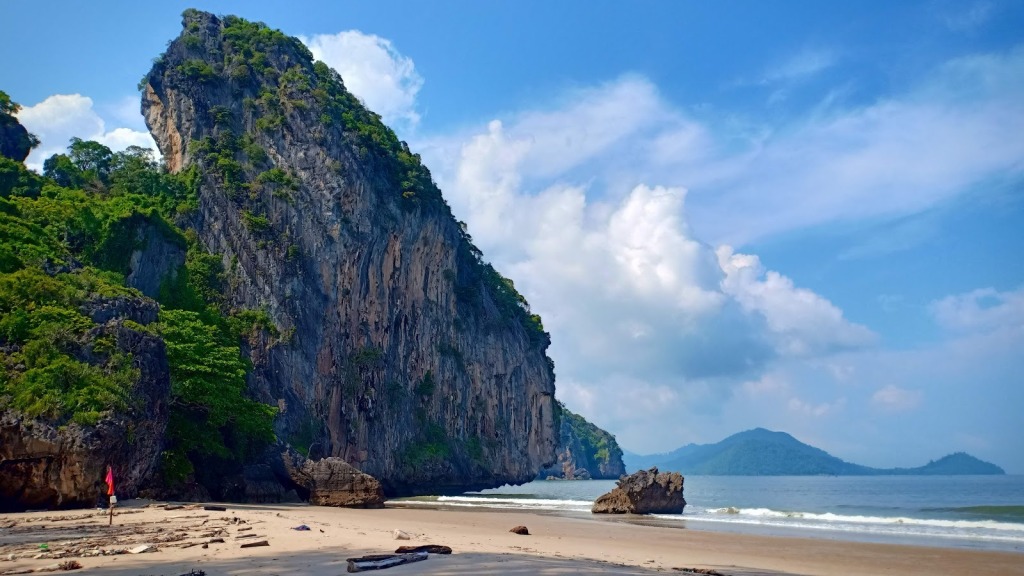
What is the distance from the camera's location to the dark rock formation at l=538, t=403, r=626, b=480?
155750 millimetres

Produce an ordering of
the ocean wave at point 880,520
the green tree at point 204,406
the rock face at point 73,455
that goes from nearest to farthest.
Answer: the rock face at point 73,455, the ocean wave at point 880,520, the green tree at point 204,406

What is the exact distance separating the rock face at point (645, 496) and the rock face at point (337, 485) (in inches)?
463

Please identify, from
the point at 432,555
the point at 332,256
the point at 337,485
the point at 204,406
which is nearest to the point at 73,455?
the point at 204,406

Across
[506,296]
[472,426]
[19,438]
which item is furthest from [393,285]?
[19,438]

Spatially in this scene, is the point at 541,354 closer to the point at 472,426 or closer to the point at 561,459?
the point at 472,426

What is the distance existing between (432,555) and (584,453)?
164 metres

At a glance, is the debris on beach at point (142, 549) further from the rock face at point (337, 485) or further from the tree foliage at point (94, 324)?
the rock face at point (337, 485)

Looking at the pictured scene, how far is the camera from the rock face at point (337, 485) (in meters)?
30.3

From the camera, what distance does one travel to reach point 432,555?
10.5 metres

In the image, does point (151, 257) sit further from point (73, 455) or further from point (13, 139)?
point (73, 455)

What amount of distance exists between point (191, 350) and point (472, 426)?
113 ft

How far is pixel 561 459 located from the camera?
155625 millimetres

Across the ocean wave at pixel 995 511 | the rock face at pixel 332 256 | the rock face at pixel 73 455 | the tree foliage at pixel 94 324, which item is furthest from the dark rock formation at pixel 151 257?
the ocean wave at pixel 995 511

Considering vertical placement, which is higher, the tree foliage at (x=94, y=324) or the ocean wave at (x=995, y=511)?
the tree foliage at (x=94, y=324)
